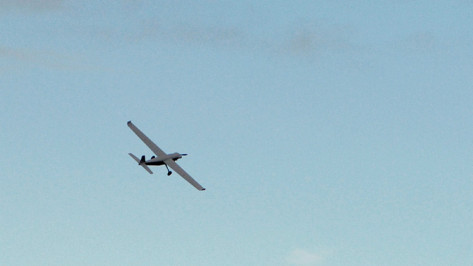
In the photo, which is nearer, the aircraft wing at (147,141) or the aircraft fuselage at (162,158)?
the aircraft fuselage at (162,158)

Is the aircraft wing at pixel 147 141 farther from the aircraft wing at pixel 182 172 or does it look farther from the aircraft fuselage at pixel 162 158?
the aircraft wing at pixel 182 172

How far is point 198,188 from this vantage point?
142m

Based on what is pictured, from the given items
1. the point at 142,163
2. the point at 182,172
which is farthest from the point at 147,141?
the point at 182,172

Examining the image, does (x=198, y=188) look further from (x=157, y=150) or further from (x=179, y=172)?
(x=157, y=150)

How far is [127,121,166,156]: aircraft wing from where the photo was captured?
15825 cm

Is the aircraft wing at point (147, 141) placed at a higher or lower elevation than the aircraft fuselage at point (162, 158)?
higher

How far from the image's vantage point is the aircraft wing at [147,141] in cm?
15825

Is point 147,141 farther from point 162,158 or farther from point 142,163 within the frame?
point 142,163

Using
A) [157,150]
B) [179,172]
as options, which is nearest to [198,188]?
[179,172]

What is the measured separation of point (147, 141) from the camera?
163 metres

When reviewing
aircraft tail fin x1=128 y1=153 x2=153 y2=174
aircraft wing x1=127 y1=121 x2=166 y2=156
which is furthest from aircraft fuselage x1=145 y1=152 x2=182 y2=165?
aircraft wing x1=127 y1=121 x2=166 y2=156

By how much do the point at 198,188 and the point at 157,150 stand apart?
789 inches

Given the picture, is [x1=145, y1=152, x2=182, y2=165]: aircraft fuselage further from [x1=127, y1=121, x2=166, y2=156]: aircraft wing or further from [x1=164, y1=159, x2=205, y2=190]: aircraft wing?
[x1=127, y1=121, x2=166, y2=156]: aircraft wing

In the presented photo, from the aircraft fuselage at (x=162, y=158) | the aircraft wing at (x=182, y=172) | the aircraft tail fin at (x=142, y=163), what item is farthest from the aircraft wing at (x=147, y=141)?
the aircraft tail fin at (x=142, y=163)
